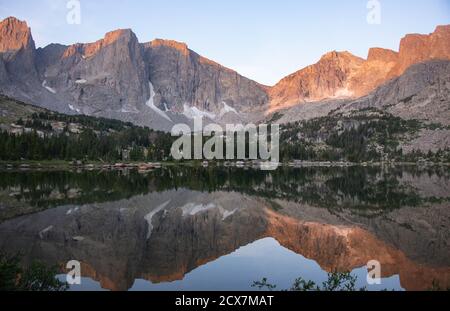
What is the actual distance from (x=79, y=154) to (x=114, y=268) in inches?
6227

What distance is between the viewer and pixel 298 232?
→ 42.7 meters

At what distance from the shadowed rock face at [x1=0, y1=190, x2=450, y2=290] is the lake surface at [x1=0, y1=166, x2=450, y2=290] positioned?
81mm

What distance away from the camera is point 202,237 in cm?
3897

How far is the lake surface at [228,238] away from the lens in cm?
2661

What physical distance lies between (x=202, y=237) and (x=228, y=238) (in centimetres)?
232

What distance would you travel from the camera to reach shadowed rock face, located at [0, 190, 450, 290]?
28.2 m

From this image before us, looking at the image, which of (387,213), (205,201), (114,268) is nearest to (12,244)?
(114,268)

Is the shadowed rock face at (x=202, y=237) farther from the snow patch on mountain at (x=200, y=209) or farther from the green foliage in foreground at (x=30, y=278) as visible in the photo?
the green foliage in foreground at (x=30, y=278)
